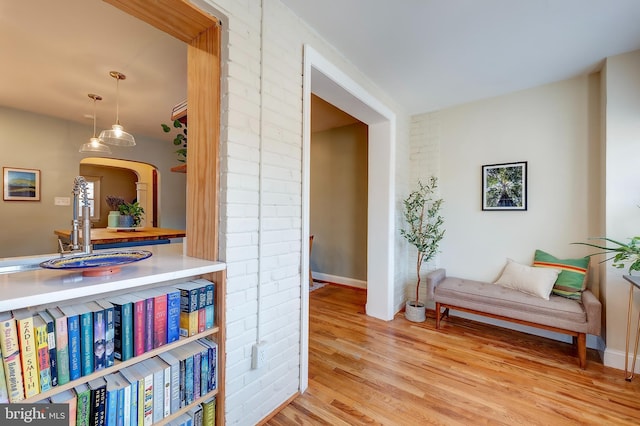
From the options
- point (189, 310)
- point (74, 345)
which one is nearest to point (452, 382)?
point (189, 310)

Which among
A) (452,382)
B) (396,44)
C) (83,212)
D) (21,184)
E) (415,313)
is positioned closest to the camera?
(83,212)

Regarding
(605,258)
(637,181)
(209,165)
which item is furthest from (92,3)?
(605,258)

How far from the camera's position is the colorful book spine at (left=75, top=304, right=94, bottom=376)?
953mm

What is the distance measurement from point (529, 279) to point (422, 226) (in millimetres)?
1170

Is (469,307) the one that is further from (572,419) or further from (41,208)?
(41,208)

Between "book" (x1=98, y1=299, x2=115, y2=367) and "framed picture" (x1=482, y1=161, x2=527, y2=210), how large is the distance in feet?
11.1

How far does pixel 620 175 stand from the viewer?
214 cm

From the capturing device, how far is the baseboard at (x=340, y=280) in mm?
4207

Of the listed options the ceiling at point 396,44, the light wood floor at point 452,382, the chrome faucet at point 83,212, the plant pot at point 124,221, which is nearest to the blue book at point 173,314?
the chrome faucet at point 83,212

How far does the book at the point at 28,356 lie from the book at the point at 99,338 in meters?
0.15

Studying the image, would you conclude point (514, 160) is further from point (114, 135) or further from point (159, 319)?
point (114, 135)

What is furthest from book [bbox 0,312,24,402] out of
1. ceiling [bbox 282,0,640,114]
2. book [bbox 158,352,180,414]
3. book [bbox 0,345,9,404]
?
ceiling [bbox 282,0,640,114]

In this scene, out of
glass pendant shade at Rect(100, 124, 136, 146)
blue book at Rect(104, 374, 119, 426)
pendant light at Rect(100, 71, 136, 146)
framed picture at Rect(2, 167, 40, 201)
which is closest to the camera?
blue book at Rect(104, 374, 119, 426)

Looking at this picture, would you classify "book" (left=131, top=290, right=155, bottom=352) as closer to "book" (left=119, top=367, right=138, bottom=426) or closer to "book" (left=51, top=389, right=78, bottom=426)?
"book" (left=119, top=367, right=138, bottom=426)
